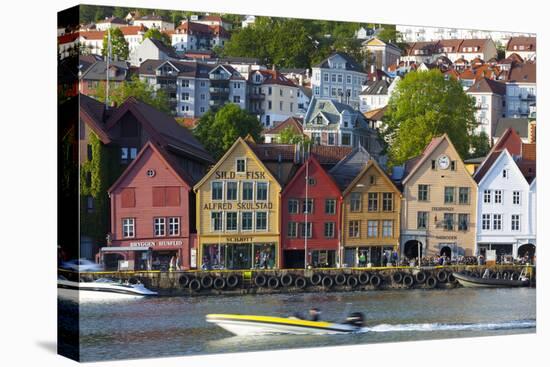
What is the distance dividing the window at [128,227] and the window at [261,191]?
2.47 meters

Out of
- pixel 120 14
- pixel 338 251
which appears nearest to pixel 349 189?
pixel 338 251

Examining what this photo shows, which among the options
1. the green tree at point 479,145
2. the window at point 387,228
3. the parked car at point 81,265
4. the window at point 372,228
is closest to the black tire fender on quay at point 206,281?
the parked car at point 81,265

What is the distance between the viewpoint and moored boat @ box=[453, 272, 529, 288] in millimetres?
29719

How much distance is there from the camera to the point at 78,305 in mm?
25500

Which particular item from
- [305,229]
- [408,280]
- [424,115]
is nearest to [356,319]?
[408,280]

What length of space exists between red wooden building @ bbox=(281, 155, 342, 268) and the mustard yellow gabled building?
0.96ft

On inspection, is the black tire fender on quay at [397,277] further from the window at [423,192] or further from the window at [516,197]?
the window at [516,197]

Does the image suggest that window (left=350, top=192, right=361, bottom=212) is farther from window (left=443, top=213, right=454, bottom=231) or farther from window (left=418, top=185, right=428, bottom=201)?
window (left=443, top=213, right=454, bottom=231)

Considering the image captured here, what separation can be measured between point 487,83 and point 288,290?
5.89 meters

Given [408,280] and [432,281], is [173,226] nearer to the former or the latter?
[408,280]

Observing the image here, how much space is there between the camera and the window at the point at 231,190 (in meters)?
27.6

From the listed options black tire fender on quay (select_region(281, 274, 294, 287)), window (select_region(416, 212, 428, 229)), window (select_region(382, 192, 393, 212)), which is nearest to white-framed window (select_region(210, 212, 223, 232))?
black tire fender on quay (select_region(281, 274, 294, 287))

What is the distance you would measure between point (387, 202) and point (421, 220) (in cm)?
76

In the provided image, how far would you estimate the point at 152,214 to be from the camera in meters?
26.9
